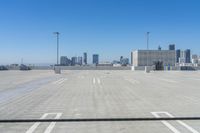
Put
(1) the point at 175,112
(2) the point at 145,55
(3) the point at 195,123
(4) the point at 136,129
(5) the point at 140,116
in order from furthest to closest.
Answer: (2) the point at 145,55
(1) the point at 175,112
(5) the point at 140,116
(3) the point at 195,123
(4) the point at 136,129

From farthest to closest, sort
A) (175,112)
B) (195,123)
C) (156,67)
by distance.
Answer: (156,67) → (175,112) → (195,123)

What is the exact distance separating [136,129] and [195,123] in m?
1.97

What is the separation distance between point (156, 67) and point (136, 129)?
66123mm

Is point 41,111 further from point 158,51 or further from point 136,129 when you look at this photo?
point 158,51

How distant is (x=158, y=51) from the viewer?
108 meters

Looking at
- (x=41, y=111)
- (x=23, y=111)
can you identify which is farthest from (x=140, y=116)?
(x=23, y=111)

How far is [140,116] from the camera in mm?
9055

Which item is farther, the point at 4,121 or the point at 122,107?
the point at 122,107

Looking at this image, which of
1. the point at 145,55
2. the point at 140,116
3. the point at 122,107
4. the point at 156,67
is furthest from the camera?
the point at 145,55

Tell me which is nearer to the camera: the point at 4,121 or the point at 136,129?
the point at 136,129

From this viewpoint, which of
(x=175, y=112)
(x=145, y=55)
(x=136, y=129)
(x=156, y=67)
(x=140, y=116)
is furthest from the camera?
(x=145, y=55)

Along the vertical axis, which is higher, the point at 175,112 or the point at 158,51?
the point at 158,51

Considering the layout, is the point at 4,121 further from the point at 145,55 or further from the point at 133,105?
the point at 145,55

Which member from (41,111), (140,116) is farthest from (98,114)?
(41,111)
